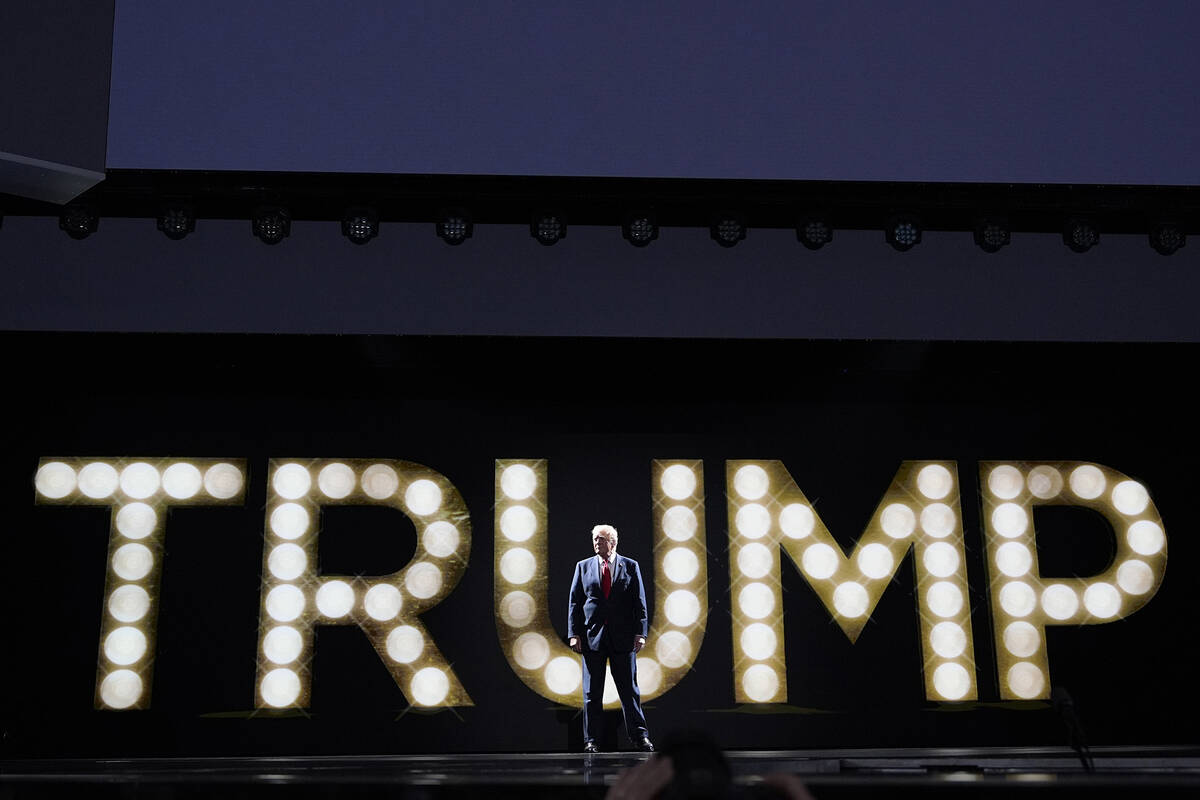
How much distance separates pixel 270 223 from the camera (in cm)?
577

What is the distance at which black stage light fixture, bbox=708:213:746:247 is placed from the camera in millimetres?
5855

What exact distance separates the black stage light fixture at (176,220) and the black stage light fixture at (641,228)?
242 centimetres

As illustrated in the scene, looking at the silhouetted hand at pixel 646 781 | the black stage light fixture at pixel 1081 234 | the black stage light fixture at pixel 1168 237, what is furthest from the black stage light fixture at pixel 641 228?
the silhouetted hand at pixel 646 781

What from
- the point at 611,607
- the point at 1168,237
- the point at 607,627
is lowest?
the point at 607,627

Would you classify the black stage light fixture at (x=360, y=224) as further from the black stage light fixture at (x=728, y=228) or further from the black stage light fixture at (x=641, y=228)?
the black stage light fixture at (x=728, y=228)

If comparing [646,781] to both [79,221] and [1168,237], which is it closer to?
Result: [79,221]

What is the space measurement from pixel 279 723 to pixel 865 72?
16.9 feet

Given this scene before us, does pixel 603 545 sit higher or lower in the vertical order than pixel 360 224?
lower

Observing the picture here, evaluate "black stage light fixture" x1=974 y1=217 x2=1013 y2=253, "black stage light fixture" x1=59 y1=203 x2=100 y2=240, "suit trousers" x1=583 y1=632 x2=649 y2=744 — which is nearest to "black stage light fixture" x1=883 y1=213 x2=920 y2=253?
"black stage light fixture" x1=974 y1=217 x2=1013 y2=253

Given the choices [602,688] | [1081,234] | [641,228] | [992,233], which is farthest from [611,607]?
[1081,234]

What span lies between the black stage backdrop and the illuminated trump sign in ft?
0.29

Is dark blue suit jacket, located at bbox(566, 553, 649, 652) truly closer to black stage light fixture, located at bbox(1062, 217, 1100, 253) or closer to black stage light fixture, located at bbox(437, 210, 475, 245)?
black stage light fixture, located at bbox(437, 210, 475, 245)

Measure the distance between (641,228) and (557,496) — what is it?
2.00 metres

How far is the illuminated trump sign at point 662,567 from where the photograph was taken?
262 inches
